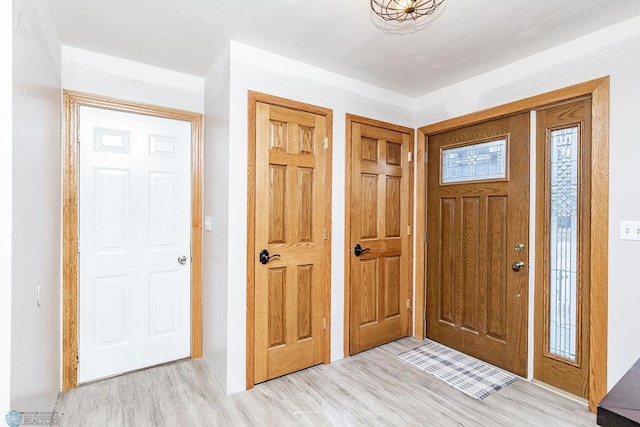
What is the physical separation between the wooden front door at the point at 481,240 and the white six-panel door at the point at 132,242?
2.37 meters

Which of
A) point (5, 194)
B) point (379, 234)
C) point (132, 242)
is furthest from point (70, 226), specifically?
point (379, 234)

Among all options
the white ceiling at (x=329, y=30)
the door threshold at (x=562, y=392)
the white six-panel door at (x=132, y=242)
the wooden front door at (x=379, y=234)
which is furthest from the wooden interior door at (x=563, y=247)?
the white six-panel door at (x=132, y=242)

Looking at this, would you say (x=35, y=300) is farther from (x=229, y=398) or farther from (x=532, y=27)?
(x=532, y=27)

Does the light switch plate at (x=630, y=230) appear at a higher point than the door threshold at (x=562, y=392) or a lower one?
higher

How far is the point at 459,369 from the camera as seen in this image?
2.70m

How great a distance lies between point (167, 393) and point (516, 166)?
3.19 meters

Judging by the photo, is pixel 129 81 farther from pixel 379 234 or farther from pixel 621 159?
pixel 621 159

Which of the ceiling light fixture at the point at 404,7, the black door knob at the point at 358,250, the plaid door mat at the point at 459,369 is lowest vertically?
the plaid door mat at the point at 459,369

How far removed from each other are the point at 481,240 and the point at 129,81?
10.6 ft

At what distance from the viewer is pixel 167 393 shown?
7.63ft

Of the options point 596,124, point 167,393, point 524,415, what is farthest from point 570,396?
point 167,393

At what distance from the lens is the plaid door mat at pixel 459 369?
7.93ft

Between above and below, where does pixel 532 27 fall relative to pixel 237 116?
above

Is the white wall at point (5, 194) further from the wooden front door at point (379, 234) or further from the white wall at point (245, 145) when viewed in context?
the wooden front door at point (379, 234)
